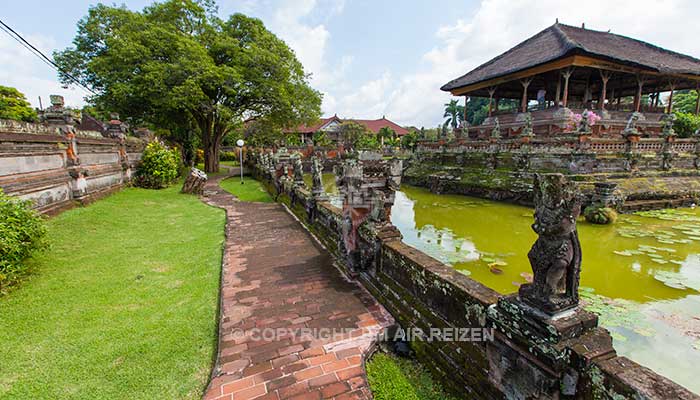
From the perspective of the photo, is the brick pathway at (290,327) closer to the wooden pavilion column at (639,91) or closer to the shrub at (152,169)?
the shrub at (152,169)

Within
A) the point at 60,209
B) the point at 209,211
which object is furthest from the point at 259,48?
the point at 60,209

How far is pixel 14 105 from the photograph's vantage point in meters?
24.7

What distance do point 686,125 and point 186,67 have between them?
90.2ft

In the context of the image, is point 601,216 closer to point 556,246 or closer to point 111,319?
point 556,246

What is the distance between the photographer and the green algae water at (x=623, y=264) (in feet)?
12.4

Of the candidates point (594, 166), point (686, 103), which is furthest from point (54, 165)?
point (686, 103)

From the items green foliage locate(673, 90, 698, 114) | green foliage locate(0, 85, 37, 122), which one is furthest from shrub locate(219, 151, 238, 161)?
green foliage locate(673, 90, 698, 114)

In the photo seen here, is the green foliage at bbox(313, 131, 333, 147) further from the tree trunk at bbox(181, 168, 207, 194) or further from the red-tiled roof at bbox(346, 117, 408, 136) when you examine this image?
the tree trunk at bbox(181, 168, 207, 194)

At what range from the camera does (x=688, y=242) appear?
738 centimetres

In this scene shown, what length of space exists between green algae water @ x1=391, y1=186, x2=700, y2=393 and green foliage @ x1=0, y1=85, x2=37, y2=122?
30293 mm

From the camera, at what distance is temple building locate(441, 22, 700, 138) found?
17141 mm

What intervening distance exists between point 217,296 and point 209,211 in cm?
582

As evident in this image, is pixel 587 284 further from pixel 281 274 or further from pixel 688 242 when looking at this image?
pixel 281 274

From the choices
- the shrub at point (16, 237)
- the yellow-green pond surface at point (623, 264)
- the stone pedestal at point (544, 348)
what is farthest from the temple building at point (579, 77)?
the shrub at point (16, 237)
